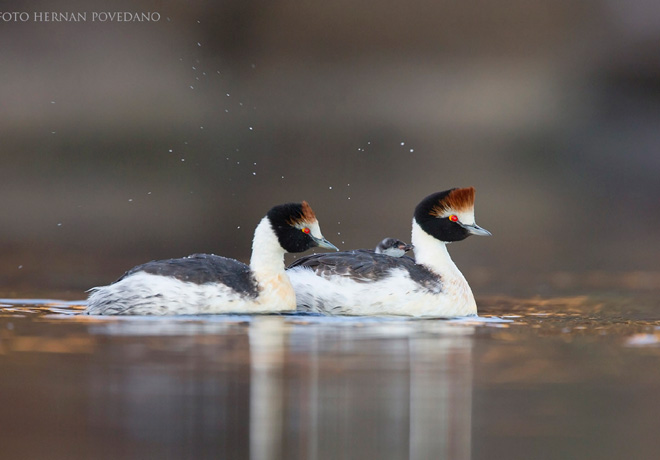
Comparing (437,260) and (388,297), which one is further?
(437,260)

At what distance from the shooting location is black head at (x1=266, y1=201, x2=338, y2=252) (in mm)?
13258

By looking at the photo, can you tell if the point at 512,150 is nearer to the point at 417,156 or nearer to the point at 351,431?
the point at 417,156

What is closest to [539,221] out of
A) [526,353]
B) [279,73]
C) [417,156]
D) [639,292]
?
[639,292]

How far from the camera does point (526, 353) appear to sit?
1086 centimetres

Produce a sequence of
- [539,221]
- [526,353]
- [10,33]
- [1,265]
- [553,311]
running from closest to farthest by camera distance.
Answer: [526,353], [553,311], [1,265], [539,221], [10,33]

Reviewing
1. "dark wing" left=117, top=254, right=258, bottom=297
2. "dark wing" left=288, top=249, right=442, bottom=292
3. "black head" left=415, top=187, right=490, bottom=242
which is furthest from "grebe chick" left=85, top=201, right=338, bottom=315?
"black head" left=415, top=187, right=490, bottom=242

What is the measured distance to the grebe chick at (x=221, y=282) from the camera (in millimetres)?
12656

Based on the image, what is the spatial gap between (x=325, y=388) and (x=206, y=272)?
3647 mm

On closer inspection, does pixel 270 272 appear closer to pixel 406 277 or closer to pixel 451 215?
pixel 406 277

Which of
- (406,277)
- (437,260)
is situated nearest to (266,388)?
(406,277)

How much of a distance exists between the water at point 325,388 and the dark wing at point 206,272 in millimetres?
399

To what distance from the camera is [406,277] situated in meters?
13.3

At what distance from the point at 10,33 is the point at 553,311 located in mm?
32657

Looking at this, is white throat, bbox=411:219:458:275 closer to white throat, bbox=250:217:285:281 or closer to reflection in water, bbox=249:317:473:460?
white throat, bbox=250:217:285:281
